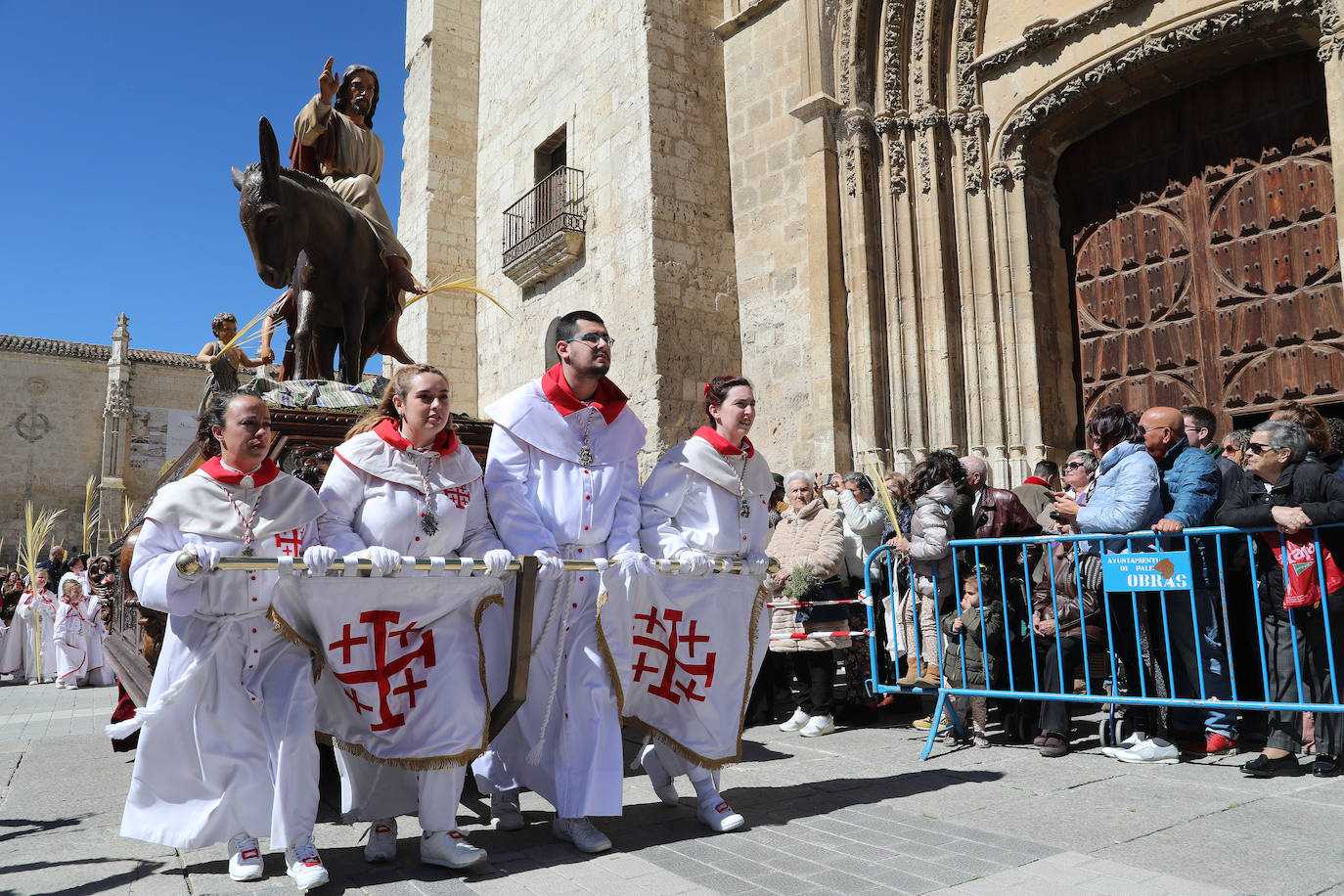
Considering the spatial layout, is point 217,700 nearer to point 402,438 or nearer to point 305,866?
point 305,866

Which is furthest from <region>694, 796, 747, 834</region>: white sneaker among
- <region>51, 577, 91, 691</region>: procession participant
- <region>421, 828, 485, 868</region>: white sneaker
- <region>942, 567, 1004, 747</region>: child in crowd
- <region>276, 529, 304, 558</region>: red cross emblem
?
<region>51, 577, 91, 691</region>: procession participant

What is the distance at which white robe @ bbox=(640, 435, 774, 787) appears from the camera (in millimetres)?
4074

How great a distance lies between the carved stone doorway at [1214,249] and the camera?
8.78 m

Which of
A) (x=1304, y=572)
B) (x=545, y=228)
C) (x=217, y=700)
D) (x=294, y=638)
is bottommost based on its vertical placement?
(x=217, y=700)

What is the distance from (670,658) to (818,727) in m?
Result: 2.45

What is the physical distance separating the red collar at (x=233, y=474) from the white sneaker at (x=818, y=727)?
3.82m

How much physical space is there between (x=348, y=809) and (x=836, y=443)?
26.9 ft

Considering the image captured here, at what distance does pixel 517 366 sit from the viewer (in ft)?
53.0

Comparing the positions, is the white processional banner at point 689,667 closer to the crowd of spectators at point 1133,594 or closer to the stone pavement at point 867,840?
the stone pavement at point 867,840

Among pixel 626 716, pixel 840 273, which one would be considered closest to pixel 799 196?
pixel 840 273

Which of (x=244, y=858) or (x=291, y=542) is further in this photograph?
(x=291, y=542)

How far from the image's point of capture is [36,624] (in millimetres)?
14203

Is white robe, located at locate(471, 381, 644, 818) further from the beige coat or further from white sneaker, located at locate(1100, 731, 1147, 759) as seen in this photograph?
white sneaker, located at locate(1100, 731, 1147, 759)

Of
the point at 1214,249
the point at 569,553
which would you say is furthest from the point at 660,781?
the point at 1214,249
